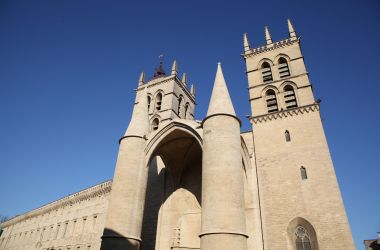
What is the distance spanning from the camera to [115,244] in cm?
1220

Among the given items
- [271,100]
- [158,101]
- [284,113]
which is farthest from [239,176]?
[158,101]

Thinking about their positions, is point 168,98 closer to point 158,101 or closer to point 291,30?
point 158,101

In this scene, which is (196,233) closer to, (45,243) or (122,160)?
(122,160)

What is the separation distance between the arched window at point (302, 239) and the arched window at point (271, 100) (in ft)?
22.6

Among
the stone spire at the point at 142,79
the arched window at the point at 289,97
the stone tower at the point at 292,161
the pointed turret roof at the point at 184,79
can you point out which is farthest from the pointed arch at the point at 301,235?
the stone spire at the point at 142,79

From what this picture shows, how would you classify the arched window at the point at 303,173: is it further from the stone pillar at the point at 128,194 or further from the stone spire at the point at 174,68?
the stone spire at the point at 174,68

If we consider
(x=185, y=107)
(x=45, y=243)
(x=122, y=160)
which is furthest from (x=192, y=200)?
(x=45, y=243)

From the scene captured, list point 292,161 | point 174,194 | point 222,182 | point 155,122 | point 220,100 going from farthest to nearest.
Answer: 1. point 155,122
2. point 174,194
3. point 292,161
4. point 220,100
5. point 222,182

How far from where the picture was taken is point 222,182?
10.8m

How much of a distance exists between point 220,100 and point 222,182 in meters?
4.11

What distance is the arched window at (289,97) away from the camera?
16516 mm

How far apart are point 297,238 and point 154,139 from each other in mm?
8494

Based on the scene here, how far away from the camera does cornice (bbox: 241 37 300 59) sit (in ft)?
61.9

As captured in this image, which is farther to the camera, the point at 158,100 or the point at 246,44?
the point at 158,100
